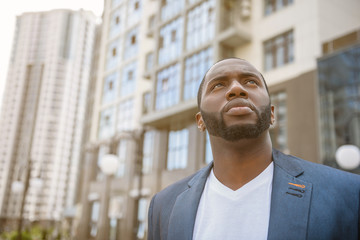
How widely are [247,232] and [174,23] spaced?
949 inches

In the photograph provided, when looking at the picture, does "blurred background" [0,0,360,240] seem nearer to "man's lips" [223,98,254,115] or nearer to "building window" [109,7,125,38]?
"building window" [109,7,125,38]

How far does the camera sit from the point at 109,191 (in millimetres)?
30484

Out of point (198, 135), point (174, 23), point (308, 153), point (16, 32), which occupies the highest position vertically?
point (16, 32)

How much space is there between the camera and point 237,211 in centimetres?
157

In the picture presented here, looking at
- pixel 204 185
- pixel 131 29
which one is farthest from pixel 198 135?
pixel 204 185

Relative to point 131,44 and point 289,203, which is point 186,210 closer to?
point 289,203

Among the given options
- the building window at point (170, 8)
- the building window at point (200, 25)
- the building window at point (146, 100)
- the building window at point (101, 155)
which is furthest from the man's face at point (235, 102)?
the building window at point (101, 155)

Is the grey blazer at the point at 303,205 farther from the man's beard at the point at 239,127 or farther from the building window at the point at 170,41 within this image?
the building window at the point at 170,41

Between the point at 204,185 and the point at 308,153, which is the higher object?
the point at 308,153

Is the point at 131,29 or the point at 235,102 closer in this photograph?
the point at 235,102

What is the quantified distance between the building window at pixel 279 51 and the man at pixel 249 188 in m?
17.5

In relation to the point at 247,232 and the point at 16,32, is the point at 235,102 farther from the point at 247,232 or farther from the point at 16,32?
the point at 16,32

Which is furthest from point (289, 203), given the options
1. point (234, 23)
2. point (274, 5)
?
point (234, 23)

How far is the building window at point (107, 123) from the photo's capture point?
105ft
